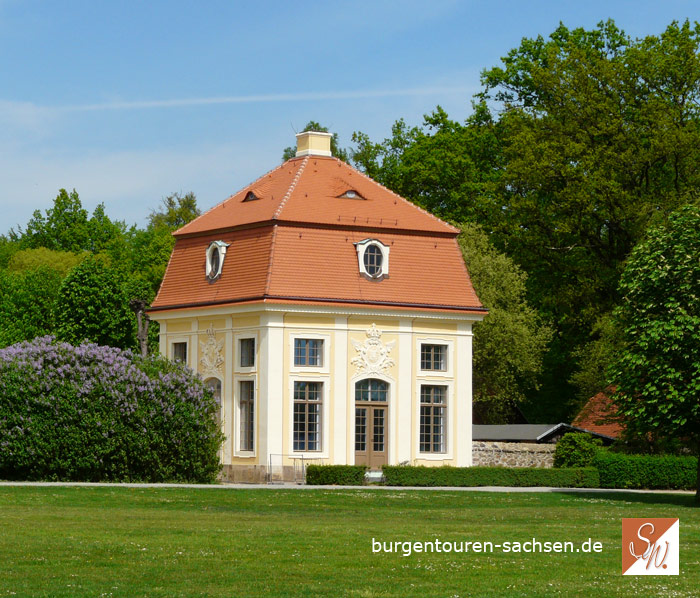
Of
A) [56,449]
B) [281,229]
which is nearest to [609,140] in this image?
[281,229]

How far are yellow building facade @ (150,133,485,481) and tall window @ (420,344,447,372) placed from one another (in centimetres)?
3

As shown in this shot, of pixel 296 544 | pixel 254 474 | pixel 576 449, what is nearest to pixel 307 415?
pixel 254 474

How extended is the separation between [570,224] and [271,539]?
38.7 m

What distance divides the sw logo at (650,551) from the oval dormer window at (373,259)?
23.6 meters

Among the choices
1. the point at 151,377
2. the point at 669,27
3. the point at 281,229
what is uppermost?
the point at 669,27

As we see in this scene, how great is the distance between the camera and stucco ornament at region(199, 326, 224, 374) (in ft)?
157

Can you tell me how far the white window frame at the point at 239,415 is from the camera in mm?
46000

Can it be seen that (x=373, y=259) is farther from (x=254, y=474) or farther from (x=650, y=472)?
(x=650, y=472)

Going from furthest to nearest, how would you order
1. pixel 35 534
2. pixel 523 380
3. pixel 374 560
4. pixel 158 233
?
pixel 158 233, pixel 523 380, pixel 35 534, pixel 374 560

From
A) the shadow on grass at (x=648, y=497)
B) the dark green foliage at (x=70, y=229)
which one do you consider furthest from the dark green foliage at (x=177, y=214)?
the shadow on grass at (x=648, y=497)

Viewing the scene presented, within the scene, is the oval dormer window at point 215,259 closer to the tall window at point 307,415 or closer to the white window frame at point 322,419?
the white window frame at point 322,419

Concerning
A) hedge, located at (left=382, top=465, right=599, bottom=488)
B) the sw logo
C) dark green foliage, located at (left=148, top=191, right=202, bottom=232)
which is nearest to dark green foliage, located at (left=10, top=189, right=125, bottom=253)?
→ dark green foliage, located at (left=148, top=191, right=202, bottom=232)

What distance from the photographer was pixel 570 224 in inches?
2350

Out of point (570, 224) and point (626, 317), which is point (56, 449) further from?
point (570, 224)
